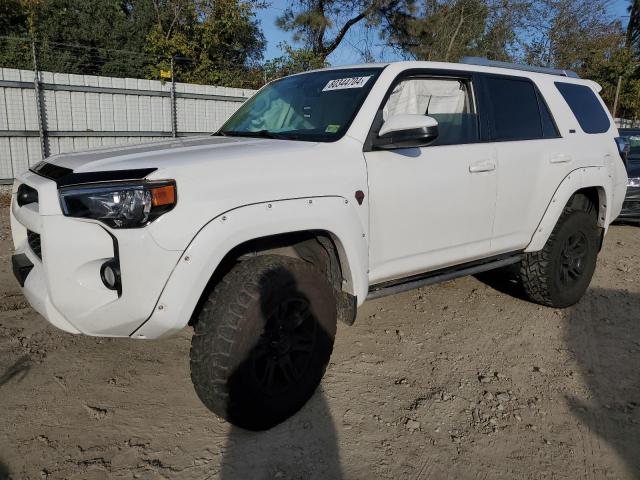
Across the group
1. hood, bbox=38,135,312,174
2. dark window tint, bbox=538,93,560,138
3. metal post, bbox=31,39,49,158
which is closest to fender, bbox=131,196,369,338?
hood, bbox=38,135,312,174

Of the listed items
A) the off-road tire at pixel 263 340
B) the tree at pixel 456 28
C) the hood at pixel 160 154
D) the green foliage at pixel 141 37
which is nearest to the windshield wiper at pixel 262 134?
the hood at pixel 160 154

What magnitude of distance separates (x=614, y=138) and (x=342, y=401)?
11.5 ft

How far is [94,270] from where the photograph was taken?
2215 mm

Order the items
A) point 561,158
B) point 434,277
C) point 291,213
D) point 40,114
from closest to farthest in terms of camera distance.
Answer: point 291,213 < point 434,277 < point 561,158 < point 40,114

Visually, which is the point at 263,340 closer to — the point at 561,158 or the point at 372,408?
the point at 372,408

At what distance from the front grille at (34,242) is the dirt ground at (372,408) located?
2.86 ft

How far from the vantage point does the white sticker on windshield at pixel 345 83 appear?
3.15m

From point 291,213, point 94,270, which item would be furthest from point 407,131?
point 94,270

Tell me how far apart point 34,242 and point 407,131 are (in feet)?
6.55

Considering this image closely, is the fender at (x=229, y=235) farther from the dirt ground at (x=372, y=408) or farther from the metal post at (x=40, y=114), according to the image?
the metal post at (x=40, y=114)

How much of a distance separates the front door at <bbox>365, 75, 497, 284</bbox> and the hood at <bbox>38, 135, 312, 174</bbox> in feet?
1.81

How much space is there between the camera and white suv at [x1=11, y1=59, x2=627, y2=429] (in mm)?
2188

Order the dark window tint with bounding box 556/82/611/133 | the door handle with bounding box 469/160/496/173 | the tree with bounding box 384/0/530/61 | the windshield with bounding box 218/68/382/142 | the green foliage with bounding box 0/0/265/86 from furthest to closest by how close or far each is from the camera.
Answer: the tree with bounding box 384/0/530/61 < the green foliage with bounding box 0/0/265/86 < the dark window tint with bounding box 556/82/611/133 < the door handle with bounding box 469/160/496/173 < the windshield with bounding box 218/68/382/142

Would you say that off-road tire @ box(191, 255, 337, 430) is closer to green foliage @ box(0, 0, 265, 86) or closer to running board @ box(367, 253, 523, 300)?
running board @ box(367, 253, 523, 300)
